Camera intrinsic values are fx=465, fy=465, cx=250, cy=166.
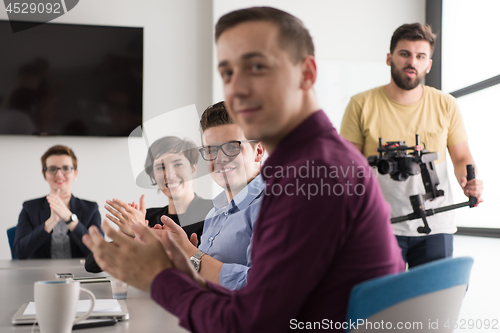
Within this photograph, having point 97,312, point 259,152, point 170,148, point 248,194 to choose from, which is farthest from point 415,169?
point 97,312

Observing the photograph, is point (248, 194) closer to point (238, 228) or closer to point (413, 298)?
point (238, 228)

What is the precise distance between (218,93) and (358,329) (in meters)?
3.61

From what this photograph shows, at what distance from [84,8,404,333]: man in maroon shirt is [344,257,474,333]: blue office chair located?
0.15 ft

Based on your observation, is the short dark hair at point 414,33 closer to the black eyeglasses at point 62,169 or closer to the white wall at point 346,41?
the white wall at point 346,41

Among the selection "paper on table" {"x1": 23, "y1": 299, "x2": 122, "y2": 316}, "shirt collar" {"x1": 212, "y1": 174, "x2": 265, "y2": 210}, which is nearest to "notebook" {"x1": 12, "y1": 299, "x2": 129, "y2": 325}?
"paper on table" {"x1": 23, "y1": 299, "x2": 122, "y2": 316}

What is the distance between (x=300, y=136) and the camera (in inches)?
30.7

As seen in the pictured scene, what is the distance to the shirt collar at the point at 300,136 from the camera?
2.54 ft

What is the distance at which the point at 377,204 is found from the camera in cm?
74

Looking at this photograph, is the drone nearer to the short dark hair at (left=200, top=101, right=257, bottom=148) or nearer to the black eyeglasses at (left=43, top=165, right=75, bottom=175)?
the short dark hair at (left=200, top=101, right=257, bottom=148)

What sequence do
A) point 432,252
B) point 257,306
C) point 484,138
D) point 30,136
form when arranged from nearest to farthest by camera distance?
point 257,306 < point 432,252 < point 484,138 < point 30,136

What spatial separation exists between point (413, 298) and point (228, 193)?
108cm

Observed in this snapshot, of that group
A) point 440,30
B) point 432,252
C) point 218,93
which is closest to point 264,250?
point 432,252

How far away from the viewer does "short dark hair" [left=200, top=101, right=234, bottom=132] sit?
1.63 m

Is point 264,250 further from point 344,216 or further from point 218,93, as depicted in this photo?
point 218,93
